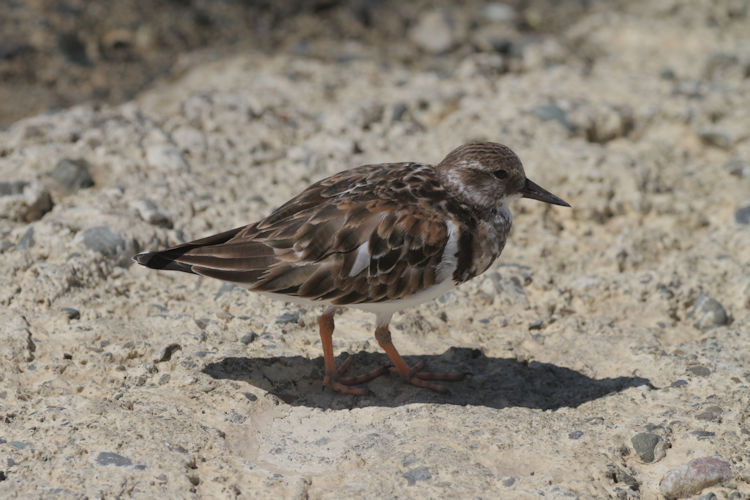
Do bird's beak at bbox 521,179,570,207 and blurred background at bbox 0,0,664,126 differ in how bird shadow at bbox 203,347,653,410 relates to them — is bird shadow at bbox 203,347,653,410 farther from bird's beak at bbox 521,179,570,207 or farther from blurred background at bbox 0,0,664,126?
blurred background at bbox 0,0,664,126

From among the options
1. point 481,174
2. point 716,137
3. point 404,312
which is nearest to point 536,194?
point 481,174

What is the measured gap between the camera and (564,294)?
5.70 metres

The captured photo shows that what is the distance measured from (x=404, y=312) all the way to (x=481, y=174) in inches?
45.5

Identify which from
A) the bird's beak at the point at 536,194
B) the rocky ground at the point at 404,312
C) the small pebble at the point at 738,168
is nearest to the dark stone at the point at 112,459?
the rocky ground at the point at 404,312

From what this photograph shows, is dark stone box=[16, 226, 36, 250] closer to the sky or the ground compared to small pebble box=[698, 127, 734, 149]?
closer to the ground

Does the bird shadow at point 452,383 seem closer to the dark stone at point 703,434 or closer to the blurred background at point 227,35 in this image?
the dark stone at point 703,434

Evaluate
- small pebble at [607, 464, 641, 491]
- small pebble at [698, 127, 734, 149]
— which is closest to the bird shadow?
small pebble at [607, 464, 641, 491]

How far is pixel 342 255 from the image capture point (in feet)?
14.9

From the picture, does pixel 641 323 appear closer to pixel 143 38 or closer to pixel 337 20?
pixel 337 20

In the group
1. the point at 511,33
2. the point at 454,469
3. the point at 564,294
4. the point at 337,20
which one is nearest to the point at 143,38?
the point at 337,20

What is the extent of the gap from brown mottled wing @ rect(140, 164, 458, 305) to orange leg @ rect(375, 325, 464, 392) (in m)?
0.38

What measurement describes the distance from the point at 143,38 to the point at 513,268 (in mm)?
4874

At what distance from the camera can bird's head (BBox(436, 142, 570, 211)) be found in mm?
4785

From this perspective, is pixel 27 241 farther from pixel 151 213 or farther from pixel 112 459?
pixel 112 459
